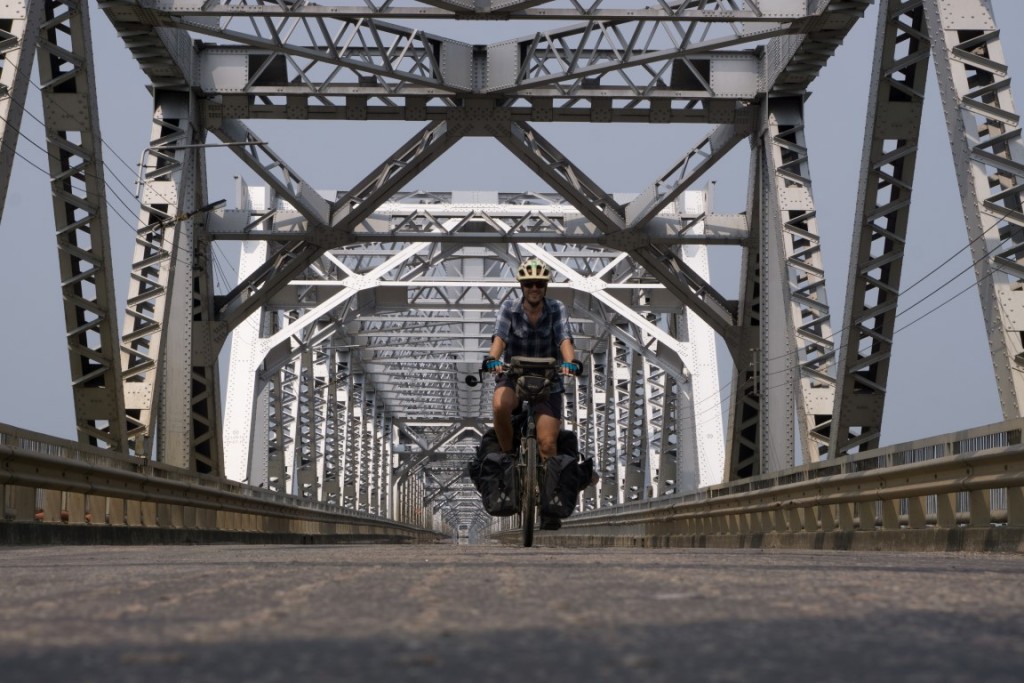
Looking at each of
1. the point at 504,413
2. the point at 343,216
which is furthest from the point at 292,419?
the point at 504,413

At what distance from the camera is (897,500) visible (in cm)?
A: 1045

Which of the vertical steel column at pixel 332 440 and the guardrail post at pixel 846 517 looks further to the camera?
the vertical steel column at pixel 332 440

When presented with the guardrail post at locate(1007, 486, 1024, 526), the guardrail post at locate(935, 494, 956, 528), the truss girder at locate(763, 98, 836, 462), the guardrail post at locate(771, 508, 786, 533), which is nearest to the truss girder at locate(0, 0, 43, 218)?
the guardrail post at locate(771, 508, 786, 533)

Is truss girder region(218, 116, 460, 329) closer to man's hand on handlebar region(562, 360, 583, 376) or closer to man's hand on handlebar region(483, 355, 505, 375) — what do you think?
man's hand on handlebar region(483, 355, 505, 375)

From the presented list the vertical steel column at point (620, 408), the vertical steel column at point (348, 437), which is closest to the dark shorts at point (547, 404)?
the vertical steel column at point (620, 408)

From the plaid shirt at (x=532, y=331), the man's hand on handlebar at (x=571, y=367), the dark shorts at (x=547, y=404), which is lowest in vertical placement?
the dark shorts at (x=547, y=404)

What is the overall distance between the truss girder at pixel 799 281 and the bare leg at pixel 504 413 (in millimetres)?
8012

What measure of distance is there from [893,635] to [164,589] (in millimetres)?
2320

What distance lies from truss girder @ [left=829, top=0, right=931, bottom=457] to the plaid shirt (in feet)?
19.0

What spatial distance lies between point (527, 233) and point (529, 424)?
13.9m

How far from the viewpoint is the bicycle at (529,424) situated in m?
11.0

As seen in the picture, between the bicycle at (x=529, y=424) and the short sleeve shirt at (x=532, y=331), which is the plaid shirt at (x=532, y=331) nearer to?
the short sleeve shirt at (x=532, y=331)

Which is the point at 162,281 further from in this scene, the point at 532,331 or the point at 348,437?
the point at 348,437

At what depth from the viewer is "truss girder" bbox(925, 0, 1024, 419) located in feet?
37.7
